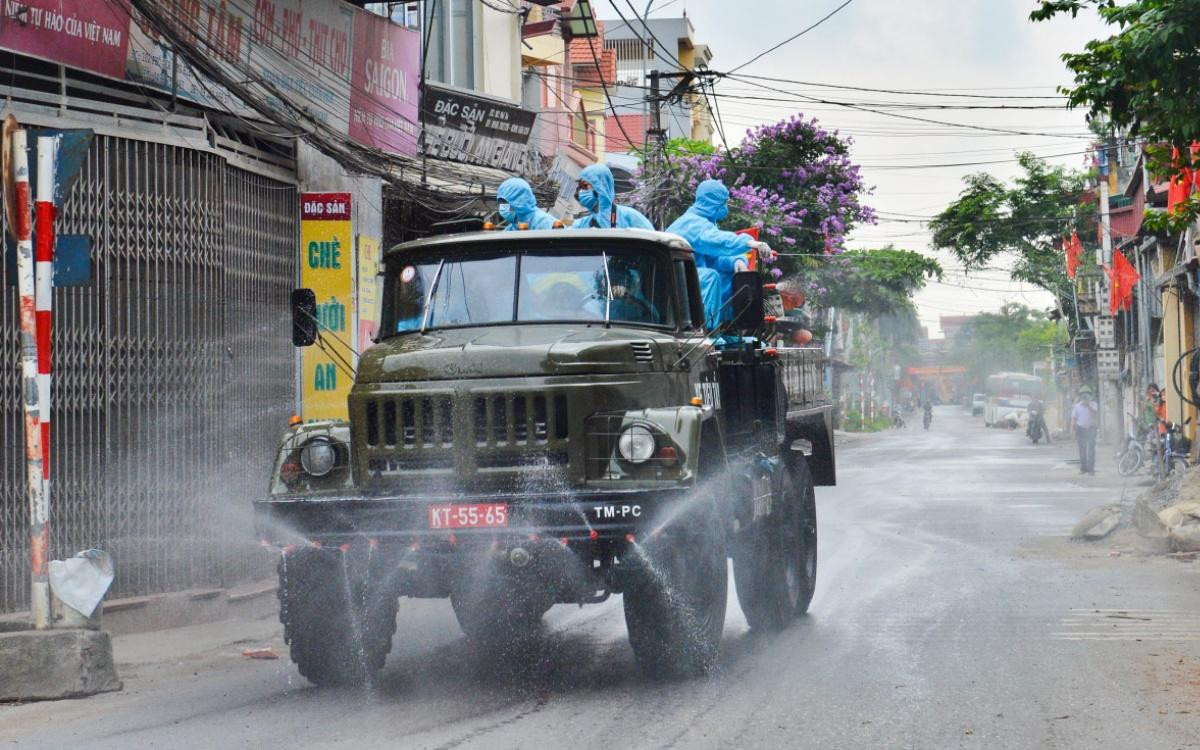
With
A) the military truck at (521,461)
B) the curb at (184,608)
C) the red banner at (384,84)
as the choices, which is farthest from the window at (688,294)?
the red banner at (384,84)

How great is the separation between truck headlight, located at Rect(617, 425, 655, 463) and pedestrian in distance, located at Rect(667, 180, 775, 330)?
2.49 meters

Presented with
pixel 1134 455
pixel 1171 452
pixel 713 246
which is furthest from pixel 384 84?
pixel 1134 455

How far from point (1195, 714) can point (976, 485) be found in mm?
21900

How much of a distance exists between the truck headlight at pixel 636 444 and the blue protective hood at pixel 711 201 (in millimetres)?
3201

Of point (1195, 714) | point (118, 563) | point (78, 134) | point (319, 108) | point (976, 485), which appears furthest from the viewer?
point (976, 485)

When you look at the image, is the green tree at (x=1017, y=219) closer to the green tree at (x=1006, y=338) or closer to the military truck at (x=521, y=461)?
the military truck at (x=521, y=461)

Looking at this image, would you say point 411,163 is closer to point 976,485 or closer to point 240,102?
point 240,102

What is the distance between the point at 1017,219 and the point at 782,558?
41.5 m

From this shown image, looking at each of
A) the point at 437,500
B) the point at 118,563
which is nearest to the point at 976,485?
the point at 118,563

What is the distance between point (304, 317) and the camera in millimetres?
9258

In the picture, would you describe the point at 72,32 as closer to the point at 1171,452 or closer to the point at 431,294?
the point at 431,294

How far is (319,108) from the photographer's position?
16.5 m

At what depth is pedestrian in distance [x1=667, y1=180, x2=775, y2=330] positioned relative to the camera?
10.3m

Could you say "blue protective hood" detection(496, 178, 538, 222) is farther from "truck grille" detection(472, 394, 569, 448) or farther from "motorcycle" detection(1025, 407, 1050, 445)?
"motorcycle" detection(1025, 407, 1050, 445)
